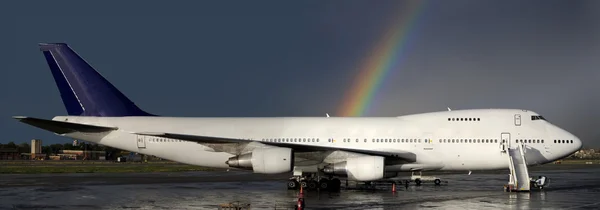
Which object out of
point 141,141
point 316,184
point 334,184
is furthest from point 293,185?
point 141,141

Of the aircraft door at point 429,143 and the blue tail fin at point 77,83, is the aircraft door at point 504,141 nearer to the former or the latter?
the aircraft door at point 429,143

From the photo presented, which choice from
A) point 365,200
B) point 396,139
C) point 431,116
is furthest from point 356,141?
point 365,200

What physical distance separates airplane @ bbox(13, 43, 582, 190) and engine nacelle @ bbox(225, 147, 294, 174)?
43mm

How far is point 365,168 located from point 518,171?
669 centimetres

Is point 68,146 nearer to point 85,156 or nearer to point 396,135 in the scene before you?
point 85,156

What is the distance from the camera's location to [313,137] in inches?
1190

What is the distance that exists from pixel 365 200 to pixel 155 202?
24.2 feet

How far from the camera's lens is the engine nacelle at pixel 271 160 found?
88.8 feet

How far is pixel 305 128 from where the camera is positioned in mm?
30547

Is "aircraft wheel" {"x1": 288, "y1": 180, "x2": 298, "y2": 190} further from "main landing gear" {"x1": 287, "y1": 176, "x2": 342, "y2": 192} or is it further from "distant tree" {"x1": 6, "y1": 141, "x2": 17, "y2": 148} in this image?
"distant tree" {"x1": 6, "y1": 141, "x2": 17, "y2": 148}

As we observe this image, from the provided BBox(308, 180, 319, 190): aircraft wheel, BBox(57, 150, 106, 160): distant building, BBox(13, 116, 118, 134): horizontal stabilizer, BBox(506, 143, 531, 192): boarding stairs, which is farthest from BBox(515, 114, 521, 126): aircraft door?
BBox(57, 150, 106, 160): distant building

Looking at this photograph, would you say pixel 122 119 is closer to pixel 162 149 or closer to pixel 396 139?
pixel 162 149

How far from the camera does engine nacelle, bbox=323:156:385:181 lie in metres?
27.0

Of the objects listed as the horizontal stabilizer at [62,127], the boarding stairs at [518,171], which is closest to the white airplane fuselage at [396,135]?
the boarding stairs at [518,171]
